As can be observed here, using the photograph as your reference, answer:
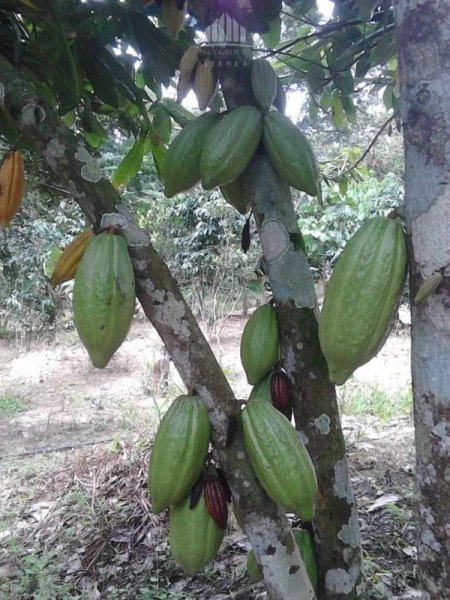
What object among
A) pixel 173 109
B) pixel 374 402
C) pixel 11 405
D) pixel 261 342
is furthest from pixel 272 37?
pixel 11 405

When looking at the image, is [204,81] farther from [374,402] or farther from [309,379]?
[374,402]

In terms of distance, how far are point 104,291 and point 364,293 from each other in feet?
1.26

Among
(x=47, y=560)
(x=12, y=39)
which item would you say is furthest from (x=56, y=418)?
(x=12, y=39)

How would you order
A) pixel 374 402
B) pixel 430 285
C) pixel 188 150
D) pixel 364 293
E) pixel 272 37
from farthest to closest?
pixel 374 402
pixel 272 37
pixel 188 150
pixel 364 293
pixel 430 285

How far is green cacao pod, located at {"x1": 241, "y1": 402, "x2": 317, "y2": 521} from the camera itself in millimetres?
874

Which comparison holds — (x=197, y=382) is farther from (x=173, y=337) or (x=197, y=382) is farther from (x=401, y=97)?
(x=401, y=97)

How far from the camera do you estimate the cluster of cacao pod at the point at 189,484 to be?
0.90 m

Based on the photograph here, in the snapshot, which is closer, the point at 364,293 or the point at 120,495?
the point at 364,293

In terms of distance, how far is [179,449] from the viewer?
0.91m

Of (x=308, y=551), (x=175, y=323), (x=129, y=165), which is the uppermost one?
(x=129, y=165)

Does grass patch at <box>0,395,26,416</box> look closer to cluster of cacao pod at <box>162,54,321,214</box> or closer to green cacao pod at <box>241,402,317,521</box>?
cluster of cacao pod at <box>162,54,321,214</box>

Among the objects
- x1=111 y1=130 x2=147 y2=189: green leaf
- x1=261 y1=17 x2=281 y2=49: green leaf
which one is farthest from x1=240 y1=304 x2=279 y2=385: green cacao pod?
x1=261 y1=17 x2=281 y2=49: green leaf

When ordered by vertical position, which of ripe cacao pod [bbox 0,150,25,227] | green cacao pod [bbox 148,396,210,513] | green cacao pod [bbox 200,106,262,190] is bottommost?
green cacao pod [bbox 148,396,210,513]

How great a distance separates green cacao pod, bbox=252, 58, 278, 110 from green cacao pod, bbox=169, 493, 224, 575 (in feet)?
2.37
